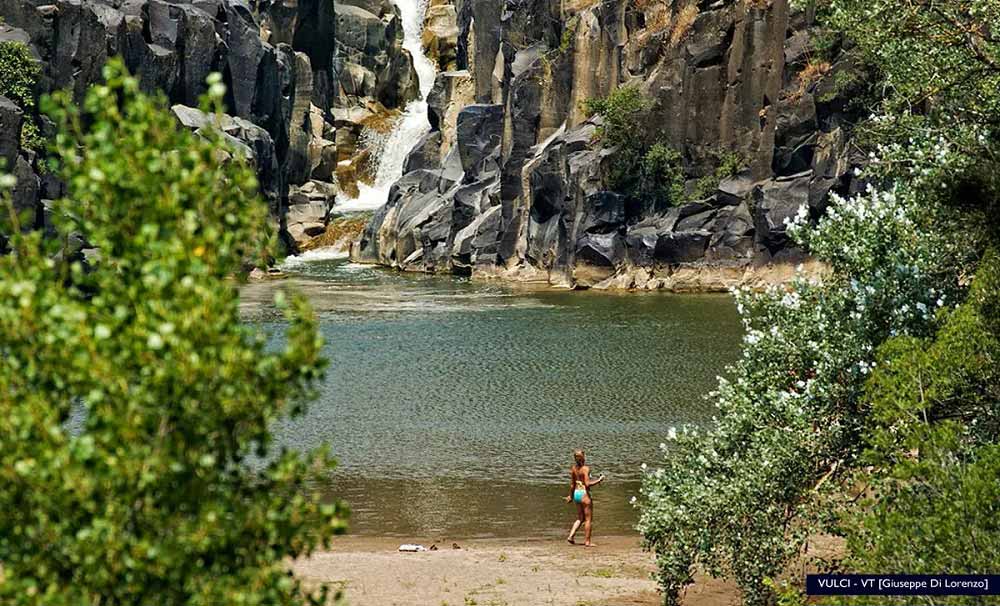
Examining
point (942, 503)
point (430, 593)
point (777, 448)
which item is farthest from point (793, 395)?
point (430, 593)

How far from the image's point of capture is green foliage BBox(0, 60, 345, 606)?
6094 mm

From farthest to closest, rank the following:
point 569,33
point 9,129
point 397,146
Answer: point 397,146, point 569,33, point 9,129

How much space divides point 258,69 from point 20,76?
32445 mm

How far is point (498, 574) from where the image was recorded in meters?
19.8

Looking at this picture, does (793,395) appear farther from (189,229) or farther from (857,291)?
(189,229)

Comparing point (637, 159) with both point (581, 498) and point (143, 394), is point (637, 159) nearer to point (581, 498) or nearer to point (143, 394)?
point (581, 498)

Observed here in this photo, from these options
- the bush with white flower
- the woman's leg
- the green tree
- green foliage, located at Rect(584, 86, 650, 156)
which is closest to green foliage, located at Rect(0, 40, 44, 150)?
green foliage, located at Rect(584, 86, 650, 156)

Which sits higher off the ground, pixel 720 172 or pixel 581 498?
pixel 720 172

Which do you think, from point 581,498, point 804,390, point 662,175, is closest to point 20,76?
point 662,175

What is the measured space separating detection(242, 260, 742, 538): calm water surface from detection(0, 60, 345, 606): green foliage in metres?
5.31

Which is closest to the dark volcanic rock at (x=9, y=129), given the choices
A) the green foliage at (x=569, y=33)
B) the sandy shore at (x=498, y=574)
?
the green foliage at (x=569, y=33)

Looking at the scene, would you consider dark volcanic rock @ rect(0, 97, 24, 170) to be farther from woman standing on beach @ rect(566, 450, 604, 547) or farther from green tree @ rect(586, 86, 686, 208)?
woman standing on beach @ rect(566, 450, 604, 547)

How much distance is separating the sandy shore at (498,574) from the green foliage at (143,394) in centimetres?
1157

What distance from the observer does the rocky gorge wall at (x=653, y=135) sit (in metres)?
67.4
